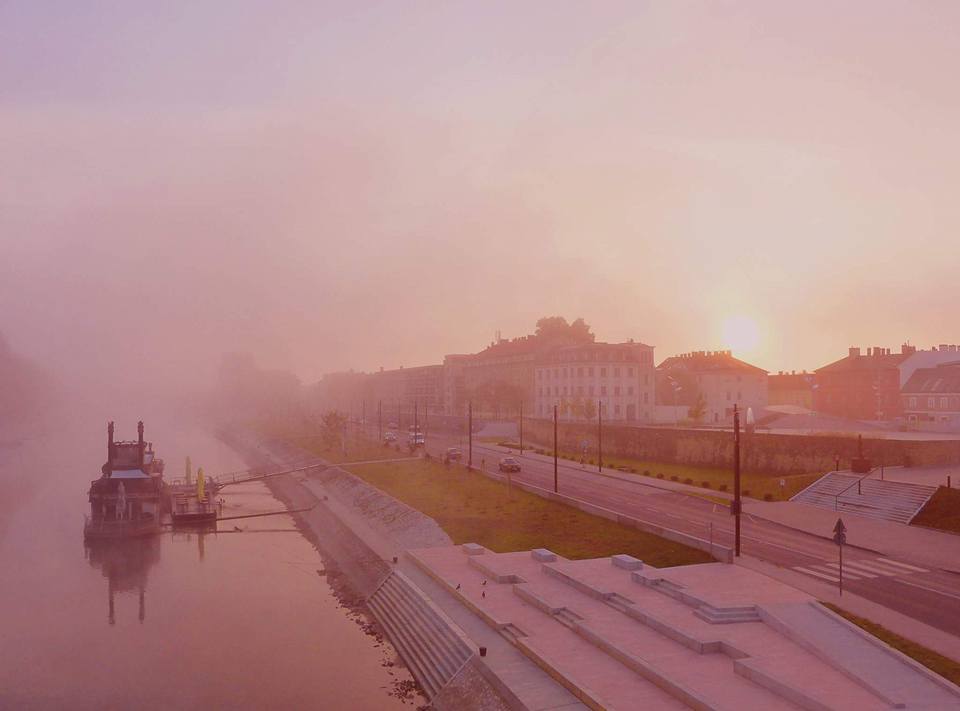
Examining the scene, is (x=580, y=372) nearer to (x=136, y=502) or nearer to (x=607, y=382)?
(x=607, y=382)

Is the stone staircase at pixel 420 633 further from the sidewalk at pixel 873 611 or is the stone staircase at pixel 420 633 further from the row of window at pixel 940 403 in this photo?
the row of window at pixel 940 403

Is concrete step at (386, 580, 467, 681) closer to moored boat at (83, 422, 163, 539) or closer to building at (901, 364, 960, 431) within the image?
moored boat at (83, 422, 163, 539)

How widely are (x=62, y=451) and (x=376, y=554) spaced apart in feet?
374

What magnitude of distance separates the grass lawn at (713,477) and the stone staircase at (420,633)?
90.3 feet

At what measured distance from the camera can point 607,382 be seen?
116 m

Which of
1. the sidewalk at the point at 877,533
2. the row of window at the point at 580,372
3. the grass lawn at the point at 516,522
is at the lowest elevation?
the grass lawn at the point at 516,522

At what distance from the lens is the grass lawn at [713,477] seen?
2085 inches

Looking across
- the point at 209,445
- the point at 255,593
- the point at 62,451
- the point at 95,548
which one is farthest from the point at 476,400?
the point at 255,593

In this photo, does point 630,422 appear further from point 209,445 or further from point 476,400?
point 209,445

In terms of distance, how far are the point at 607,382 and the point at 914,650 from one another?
93.7 metres

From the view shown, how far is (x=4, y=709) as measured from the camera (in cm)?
2767

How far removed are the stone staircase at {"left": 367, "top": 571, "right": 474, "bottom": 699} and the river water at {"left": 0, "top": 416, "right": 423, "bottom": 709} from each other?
0.78m

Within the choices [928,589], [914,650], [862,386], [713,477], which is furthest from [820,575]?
[862,386]

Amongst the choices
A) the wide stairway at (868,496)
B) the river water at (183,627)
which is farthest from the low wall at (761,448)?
the river water at (183,627)
